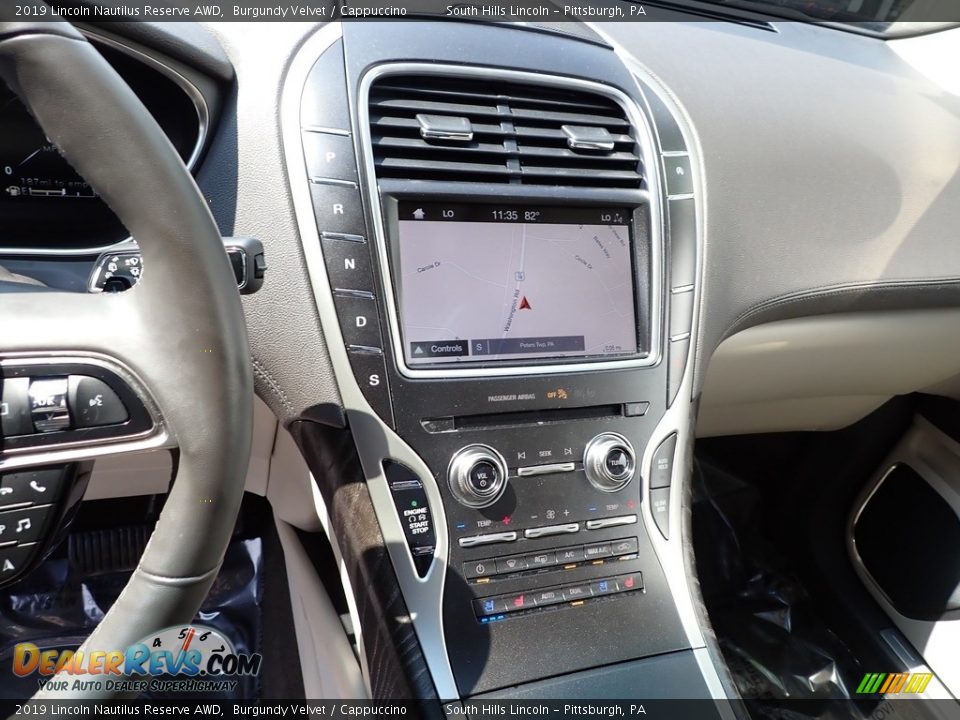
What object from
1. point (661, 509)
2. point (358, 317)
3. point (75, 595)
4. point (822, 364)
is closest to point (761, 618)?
point (822, 364)

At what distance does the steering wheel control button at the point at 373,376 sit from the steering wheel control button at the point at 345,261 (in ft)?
0.28

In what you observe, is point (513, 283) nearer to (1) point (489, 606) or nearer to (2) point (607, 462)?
(2) point (607, 462)

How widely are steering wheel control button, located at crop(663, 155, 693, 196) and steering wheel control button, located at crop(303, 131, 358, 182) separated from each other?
492 millimetres

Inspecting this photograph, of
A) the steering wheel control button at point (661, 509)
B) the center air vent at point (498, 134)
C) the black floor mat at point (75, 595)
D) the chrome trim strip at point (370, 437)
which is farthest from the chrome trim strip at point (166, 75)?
the steering wheel control button at point (661, 509)

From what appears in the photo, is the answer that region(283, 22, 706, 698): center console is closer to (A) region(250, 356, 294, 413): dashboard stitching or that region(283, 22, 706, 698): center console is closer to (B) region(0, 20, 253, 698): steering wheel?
(A) region(250, 356, 294, 413): dashboard stitching

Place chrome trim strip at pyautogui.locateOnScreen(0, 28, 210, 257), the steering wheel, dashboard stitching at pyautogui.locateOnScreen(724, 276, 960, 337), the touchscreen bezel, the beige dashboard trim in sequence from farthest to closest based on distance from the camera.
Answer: the beige dashboard trim → dashboard stitching at pyautogui.locateOnScreen(724, 276, 960, 337) → the touchscreen bezel → chrome trim strip at pyautogui.locateOnScreen(0, 28, 210, 257) → the steering wheel

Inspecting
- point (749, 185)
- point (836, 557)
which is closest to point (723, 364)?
point (749, 185)

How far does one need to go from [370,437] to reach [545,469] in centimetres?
25

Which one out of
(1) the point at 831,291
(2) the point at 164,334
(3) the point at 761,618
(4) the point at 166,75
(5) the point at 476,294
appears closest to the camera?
(2) the point at 164,334

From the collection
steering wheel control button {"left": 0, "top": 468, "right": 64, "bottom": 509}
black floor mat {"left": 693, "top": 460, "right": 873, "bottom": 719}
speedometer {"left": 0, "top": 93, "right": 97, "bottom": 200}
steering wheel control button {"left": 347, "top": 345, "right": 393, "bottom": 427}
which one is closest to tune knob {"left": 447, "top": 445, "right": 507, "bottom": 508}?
steering wheel control button {"left": 347, "top": 345, "right": 393, "bottom": 427}

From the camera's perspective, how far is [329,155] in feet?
3.28

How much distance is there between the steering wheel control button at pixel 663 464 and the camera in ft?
3.81

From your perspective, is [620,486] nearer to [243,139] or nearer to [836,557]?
[243,139]

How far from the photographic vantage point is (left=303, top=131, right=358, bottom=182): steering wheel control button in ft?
3.27
